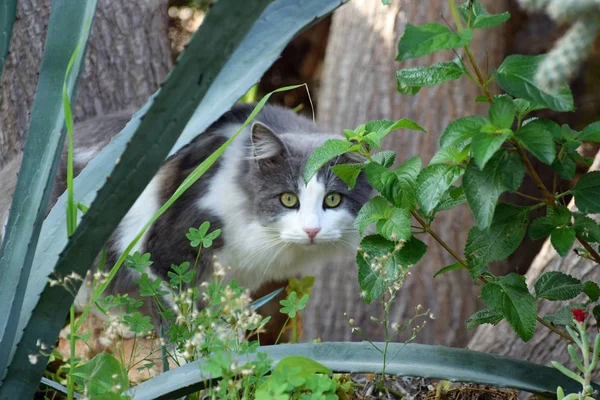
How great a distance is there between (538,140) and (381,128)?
1.20ft

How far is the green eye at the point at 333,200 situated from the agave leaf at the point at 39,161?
1.18 m

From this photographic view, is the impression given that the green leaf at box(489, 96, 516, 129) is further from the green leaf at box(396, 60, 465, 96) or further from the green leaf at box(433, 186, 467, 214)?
the green leaf at box(433, 186, 467, 214)

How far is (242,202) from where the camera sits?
108 inches

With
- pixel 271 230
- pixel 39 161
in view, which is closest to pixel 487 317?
pixel 39 161

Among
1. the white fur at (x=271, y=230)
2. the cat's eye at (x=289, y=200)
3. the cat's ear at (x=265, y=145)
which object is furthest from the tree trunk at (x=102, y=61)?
the cat's eye at (x=289, y=200)

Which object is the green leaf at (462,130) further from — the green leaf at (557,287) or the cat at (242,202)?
the cat at (242,202)

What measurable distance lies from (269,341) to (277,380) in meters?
2.70

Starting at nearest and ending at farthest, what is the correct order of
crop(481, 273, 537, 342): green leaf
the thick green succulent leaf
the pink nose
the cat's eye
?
the thick green succulent leaf, crop(481, 273, 537, 342): green leaf, the pink nose, the cat's eye

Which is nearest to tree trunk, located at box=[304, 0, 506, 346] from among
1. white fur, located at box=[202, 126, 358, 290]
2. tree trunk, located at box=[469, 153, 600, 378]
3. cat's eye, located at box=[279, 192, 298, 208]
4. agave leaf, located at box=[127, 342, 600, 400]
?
tree trunk, located at box=[469, 153, 600, 378]

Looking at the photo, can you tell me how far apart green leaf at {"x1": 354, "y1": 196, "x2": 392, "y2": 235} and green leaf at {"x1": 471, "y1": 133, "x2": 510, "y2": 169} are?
0.95 ft

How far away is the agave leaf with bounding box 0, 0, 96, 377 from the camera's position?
58.6 inches

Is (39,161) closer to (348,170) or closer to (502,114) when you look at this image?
(348,170)

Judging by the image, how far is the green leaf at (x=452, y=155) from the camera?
56.6 inches

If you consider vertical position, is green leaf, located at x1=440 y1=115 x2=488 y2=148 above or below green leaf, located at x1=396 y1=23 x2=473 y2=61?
below
